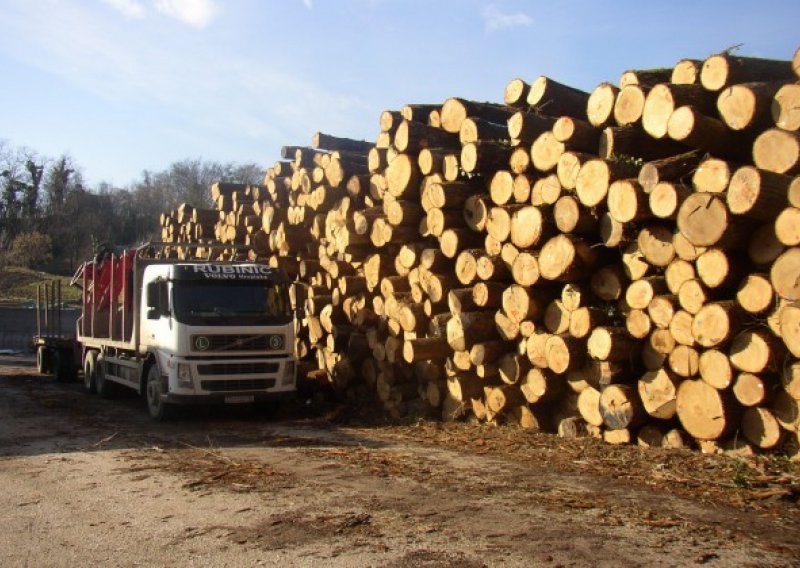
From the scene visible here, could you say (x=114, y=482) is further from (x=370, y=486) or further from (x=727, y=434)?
(x=727, y=434)

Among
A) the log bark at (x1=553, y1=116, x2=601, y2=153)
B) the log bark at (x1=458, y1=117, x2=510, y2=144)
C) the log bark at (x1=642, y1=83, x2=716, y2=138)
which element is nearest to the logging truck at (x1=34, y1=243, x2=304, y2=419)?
the log bark at (x1=458, y1=117, x2=510, y2=144)

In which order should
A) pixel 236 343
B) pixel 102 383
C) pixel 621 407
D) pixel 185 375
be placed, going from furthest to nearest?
1. pixel 102 383
2. pixel 236 343
3. pixel 185 375
4. pixel 621 407

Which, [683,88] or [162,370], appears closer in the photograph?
[683,88]

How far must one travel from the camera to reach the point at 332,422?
13273 mm

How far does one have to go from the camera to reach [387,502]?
7.40m

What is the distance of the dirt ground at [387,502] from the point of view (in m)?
5.92

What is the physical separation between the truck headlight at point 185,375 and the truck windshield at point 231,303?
0.70 meters

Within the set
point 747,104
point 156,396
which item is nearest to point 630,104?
point 747,104

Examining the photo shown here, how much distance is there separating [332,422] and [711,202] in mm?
7429

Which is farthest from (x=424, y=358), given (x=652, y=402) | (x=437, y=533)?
(x=437, y=533)

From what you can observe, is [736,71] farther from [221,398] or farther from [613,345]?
[221,398]

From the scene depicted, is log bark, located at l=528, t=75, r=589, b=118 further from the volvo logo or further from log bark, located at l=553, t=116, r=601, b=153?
the volvo logo

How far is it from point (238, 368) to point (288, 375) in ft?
2.87

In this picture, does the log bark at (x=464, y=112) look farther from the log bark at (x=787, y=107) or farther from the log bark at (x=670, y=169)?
the log bark at (x=787, y=107)
